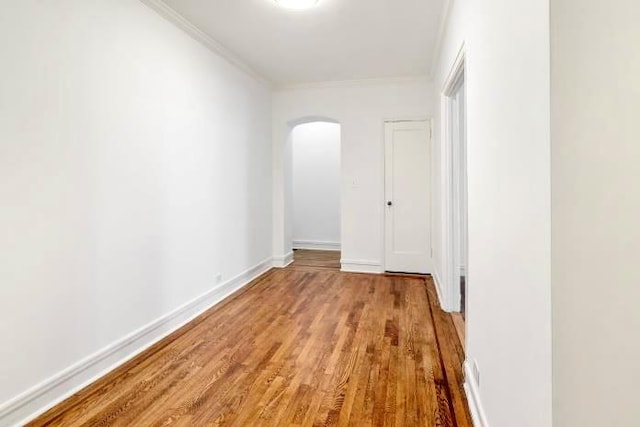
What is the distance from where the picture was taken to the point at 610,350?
0.69 metres

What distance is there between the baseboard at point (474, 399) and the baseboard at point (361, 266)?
8.78 ft

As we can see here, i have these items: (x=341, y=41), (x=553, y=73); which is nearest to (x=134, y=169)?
(x=341, y=41)

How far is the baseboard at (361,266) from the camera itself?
475 centimetres

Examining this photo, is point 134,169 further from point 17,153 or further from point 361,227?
point 361,227

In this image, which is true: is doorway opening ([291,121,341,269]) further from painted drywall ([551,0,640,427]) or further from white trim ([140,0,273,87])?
painted drywall ([551,0,640,427])

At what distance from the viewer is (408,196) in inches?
181

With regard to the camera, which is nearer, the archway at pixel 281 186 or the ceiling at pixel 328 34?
the ceiling at pixel 328 34

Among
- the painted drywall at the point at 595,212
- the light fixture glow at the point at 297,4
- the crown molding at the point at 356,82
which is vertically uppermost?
the crown molding at the point at 356,82

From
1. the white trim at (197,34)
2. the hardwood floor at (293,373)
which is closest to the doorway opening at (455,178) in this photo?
the hardwood floor at (293,373)

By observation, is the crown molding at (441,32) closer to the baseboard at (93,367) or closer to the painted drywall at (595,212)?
the painted drywall at (595,212)

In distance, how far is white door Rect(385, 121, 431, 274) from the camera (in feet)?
14.8

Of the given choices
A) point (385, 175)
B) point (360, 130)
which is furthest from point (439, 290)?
point (360, 130)

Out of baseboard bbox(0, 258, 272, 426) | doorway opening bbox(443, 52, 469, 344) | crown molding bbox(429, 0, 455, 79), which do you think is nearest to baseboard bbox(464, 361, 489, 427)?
doorway opening bbox(443, 52, 469, 344)

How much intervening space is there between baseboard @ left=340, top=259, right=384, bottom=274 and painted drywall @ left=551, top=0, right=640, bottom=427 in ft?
12.8
